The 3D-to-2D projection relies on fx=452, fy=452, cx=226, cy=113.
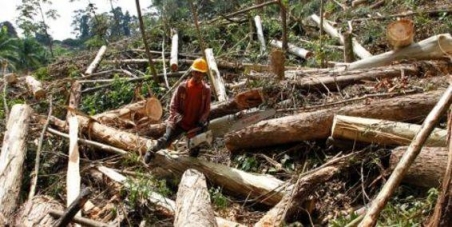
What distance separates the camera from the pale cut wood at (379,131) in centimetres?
493

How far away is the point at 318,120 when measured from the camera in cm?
576

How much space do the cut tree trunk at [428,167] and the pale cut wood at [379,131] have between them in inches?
13.2

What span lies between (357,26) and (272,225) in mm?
8617

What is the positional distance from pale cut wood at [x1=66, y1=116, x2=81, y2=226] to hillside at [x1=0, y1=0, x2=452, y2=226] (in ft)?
0.08

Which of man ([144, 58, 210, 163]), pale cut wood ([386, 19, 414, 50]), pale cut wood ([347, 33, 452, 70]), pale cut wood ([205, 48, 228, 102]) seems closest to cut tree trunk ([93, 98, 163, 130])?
pale cut wood ([205, 48, 228, 102])

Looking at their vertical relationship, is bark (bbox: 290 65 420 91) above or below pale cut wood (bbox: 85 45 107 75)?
below

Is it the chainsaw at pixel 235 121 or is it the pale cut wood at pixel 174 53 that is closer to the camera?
the chainsaw at pixel 235 121

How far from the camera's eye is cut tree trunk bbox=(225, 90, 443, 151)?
18.2 feet

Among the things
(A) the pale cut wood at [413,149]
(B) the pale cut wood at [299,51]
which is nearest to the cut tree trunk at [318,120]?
(A) the pale cut wood at [413,149]

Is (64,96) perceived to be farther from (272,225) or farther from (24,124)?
(272,225)

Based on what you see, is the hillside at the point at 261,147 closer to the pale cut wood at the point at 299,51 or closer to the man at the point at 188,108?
the pale cut wood at the point at 299,51

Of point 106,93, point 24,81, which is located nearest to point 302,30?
point 106,93

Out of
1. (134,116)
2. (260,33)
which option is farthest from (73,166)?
(260,33)

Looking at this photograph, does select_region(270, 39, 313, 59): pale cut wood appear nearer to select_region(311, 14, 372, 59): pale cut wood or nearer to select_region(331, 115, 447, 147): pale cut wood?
select_region(311, 14, 372, 59): pale cut wood
